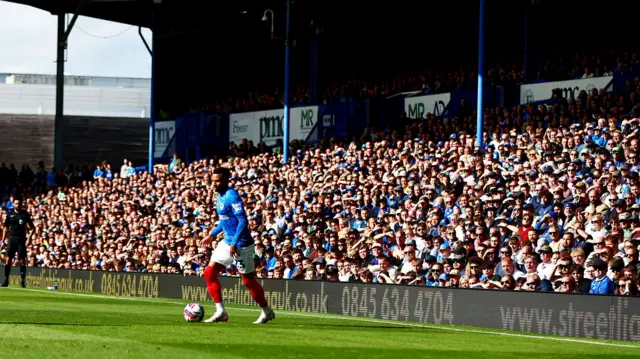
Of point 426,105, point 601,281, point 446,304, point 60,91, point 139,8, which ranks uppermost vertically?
point 139,8

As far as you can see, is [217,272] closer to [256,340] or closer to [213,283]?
[213,283]

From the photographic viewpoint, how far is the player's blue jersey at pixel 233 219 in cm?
1341

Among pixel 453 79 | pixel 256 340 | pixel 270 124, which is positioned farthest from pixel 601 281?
pixel 270 124

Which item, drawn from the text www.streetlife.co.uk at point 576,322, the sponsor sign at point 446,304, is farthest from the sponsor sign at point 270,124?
the text www.streetlife.co.uk at point 576,322

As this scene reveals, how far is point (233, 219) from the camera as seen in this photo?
13602 millimetres

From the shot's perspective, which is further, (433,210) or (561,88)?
(561,88)

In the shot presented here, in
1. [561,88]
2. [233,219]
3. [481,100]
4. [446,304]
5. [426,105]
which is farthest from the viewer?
[426,105]

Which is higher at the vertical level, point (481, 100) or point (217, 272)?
point (481, 100)

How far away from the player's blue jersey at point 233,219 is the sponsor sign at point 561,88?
47.3 ft

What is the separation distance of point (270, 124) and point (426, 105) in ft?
26.7

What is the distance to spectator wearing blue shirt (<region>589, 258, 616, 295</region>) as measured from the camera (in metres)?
14.4

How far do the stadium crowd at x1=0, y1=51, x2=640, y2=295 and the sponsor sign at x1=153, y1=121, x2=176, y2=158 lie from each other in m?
9.74

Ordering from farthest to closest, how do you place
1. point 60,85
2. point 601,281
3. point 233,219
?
point 60,85, point 601,281, point 233,219

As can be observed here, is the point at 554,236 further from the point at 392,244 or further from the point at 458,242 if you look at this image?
the point at 392,244
